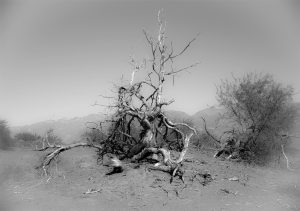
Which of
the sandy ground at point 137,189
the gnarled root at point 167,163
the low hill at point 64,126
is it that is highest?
the gnarled root at point 167,163

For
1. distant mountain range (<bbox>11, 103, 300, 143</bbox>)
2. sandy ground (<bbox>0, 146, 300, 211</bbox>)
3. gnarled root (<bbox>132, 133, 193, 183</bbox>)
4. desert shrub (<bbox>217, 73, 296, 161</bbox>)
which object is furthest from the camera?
distant mountain range (<bbox>11, 103, 300, 143</bbox>)

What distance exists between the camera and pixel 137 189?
25.5 ft

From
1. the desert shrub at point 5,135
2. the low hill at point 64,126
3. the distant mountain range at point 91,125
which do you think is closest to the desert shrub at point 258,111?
the distant mountain range at point 91,125

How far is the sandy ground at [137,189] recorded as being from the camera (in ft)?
22.9

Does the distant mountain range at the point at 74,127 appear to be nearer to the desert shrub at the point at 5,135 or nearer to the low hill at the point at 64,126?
the low hill at the point at 64,126

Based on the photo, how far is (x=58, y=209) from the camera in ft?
21.7

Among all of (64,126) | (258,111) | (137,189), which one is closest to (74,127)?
(64,126)

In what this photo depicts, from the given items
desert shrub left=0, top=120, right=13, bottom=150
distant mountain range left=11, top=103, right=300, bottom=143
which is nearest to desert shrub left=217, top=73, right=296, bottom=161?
distant mountain range left=11, top=103, right=300, bottom=143

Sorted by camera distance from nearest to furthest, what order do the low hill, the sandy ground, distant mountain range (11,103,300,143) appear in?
1. the sandy ground
2. distant mountain range (11,103,300,143)
3. the low hill

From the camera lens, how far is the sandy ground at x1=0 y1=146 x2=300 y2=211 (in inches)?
275

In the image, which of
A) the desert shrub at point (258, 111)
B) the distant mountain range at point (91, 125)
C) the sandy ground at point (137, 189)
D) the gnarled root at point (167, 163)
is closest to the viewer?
the sandy ground at point (137, 189)

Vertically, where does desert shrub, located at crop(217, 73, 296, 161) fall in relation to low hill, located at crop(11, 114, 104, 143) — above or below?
above

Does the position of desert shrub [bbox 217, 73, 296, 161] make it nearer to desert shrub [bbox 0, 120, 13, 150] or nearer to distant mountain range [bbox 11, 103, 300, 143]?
distant mountain range [bbox 11, 103, 300, 143]

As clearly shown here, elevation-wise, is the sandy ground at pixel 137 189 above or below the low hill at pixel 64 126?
above
